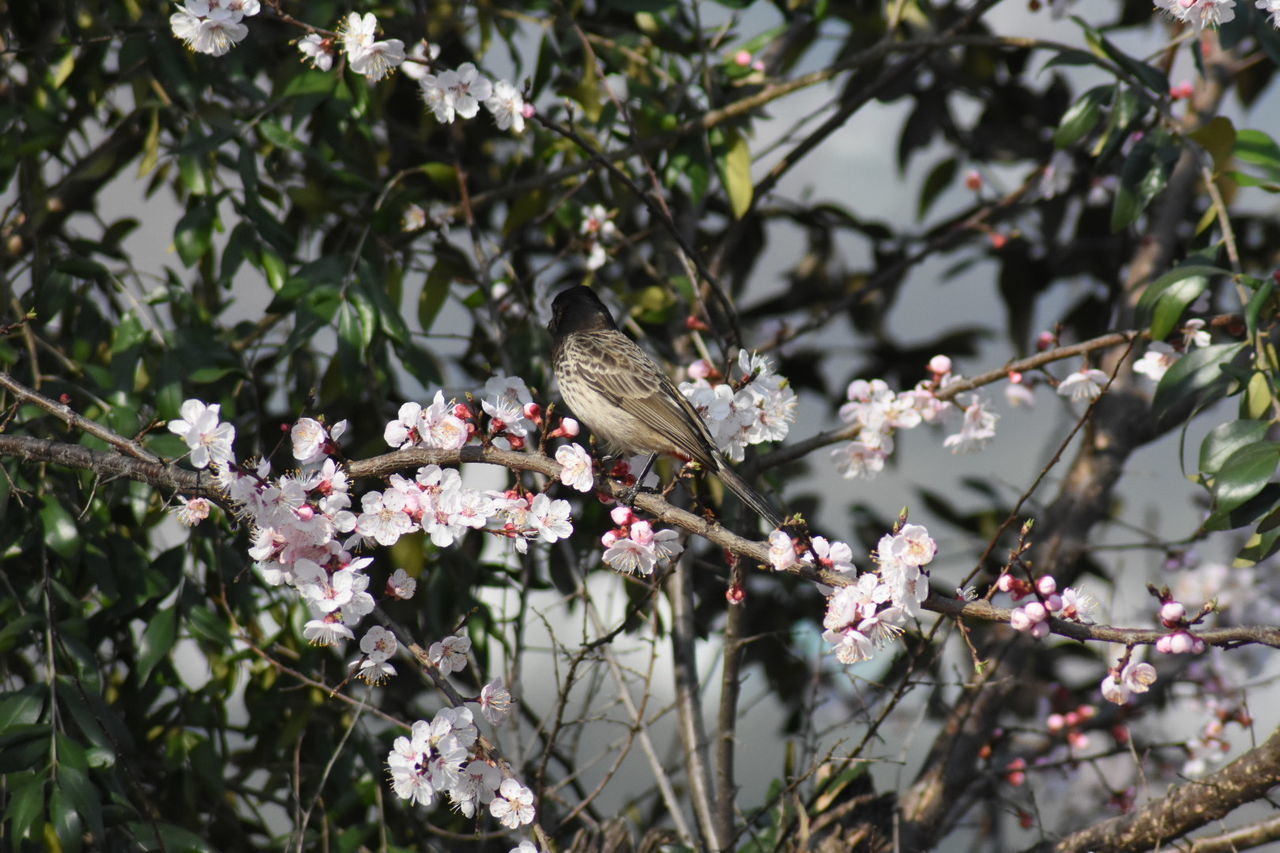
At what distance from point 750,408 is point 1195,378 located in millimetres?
1073

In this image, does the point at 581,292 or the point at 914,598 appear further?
the point at 581,292

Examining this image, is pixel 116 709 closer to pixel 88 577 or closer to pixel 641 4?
pixel 88 577

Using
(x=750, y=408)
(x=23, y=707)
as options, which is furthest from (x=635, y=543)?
(x=23, y=707)

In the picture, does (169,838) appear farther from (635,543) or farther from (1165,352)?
(1165,352)

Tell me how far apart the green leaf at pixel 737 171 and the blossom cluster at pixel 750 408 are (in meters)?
1.08

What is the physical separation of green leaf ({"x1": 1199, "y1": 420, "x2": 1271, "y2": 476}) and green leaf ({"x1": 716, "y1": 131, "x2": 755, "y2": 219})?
166 centimetres

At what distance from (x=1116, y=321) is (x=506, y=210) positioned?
2225mm

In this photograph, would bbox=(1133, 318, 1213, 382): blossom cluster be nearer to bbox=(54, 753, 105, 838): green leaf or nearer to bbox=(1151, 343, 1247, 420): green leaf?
bbox=(1151, 343, 1247, 420): green leaf

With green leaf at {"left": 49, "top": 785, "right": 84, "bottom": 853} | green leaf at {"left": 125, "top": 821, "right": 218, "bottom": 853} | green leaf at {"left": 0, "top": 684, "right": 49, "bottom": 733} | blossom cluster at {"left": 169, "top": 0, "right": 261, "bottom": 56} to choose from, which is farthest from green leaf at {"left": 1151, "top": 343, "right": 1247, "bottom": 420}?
green leaf at {"left": 0, "top": 684, "right": 49, "bottom": 733}

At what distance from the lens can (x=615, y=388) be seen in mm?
3770

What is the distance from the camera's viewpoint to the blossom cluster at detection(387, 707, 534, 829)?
2.48 meters

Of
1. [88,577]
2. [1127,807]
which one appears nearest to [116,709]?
[88,577]

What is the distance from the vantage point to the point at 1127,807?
14.7ft

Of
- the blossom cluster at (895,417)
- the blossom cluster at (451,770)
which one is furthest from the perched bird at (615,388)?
the blossom cluster at (451,770)
